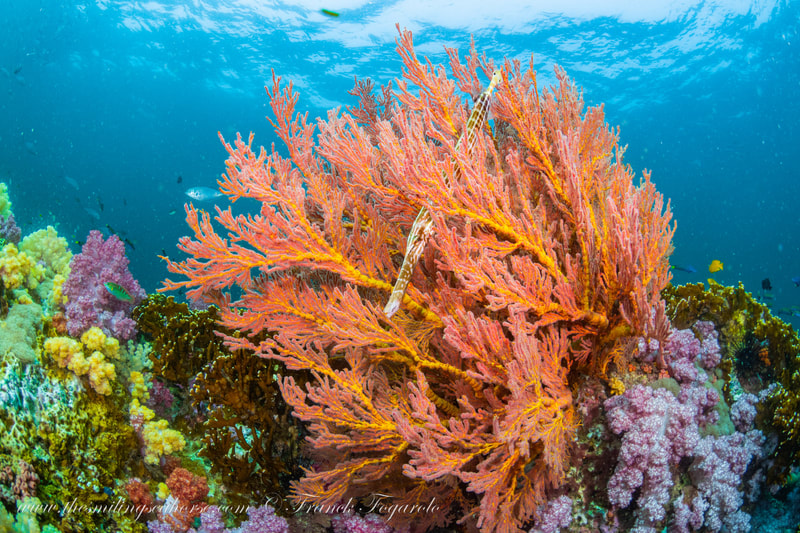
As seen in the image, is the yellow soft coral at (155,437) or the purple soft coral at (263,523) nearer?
the purple soft coral at (263,523)

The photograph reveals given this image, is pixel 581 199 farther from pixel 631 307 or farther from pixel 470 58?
pixel 470 58

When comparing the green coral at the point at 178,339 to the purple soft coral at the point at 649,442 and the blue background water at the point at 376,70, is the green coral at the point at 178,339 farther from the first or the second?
the blue background water at the point at 376,70

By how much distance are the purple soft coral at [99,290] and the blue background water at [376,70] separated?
34.6 feet

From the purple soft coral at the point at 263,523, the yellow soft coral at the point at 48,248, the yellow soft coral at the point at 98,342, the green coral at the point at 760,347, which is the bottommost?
the purple soft coral at the point at 263,523

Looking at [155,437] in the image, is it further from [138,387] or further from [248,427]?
[248,427]

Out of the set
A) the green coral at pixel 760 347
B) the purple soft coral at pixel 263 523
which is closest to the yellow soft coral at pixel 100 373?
the purple soft coral at pixel 263 523

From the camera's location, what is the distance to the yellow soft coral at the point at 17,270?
12.1ft

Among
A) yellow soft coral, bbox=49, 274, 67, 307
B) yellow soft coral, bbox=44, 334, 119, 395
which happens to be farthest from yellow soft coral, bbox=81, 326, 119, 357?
yellow soft coral, bbox=49, 274, 67, 307

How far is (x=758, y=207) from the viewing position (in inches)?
2645

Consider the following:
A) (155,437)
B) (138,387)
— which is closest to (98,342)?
(138,387)

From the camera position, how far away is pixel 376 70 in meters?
29.6

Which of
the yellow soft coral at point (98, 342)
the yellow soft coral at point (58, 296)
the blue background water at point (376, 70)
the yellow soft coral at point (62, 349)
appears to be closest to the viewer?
the yellow soft coral at point (62, 349)

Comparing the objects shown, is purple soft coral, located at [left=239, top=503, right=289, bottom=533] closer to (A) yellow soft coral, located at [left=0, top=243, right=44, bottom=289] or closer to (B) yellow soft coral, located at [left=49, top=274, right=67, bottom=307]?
(B) yellow soft coral, located at [left=49, top=274, right=67, bottom=307]

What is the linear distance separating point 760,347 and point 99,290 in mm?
6721
